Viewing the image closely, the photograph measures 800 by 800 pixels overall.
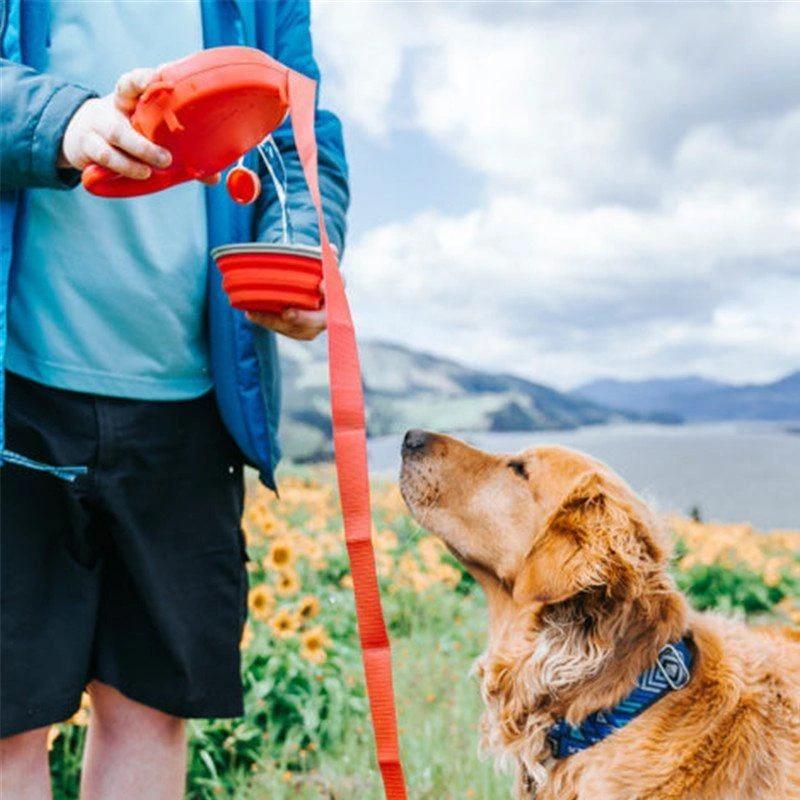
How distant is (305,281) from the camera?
199cm

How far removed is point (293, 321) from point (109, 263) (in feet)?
1.40

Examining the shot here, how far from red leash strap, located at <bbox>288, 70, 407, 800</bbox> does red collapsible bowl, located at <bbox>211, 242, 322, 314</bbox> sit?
0.19m

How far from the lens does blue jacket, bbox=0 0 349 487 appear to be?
70.4 inches

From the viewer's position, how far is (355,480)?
169 centimetres

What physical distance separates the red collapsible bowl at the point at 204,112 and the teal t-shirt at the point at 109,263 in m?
0.28

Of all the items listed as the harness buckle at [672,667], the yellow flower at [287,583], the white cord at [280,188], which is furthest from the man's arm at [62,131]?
the yellow flower at [287,583]

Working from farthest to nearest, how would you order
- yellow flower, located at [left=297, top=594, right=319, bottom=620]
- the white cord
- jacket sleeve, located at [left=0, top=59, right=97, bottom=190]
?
yellow flower, located at [left=297, top=594, right=319, bottom=620] < the white cord < jacket sleeve, located at [left=0, top=59, right=97, bottom=190]

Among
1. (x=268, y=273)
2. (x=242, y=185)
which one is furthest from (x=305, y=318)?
(x=242, y=185)

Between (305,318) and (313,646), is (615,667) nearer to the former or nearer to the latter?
(305,318)

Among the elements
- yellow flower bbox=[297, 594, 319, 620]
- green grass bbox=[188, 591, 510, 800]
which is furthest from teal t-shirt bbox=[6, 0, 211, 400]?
yellow flower bbox=[297, 594, 319, 620]

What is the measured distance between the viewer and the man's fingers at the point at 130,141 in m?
1.72

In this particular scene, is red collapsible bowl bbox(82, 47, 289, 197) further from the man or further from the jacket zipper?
the jacket zipper

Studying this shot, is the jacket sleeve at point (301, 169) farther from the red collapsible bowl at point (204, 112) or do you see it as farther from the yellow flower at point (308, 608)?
the yellow flower at point (308, 608)

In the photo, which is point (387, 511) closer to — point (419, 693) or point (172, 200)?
point (419, 693)
